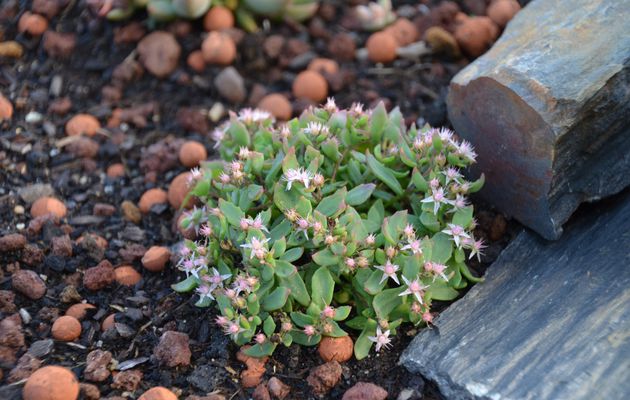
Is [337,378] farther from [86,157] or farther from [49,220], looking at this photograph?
[86,157]

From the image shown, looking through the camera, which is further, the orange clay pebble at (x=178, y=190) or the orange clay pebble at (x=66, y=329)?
the orange clay pebble at (x=178, y=190)

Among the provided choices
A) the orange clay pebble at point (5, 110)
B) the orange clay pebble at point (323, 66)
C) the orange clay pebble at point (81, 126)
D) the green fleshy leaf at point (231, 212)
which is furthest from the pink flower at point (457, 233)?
the orange clay pebble at point (5, 110)

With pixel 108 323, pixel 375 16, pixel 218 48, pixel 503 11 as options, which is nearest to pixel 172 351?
pixel 108 323

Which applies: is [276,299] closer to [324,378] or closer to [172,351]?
[324,378]

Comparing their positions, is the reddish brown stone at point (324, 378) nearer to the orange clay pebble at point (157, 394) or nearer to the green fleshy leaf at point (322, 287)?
the green fleshy leaf at point (322, 287)

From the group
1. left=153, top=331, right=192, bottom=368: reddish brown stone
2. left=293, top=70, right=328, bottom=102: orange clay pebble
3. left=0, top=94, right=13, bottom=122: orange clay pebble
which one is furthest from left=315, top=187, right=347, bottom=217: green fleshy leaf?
left=0, top=94, right=13, bottom=122: orange clay pebble

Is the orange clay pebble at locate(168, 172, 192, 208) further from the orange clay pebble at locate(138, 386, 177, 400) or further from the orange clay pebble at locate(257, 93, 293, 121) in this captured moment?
the orange clay pebble at locate(138, 386, 177, 400)
